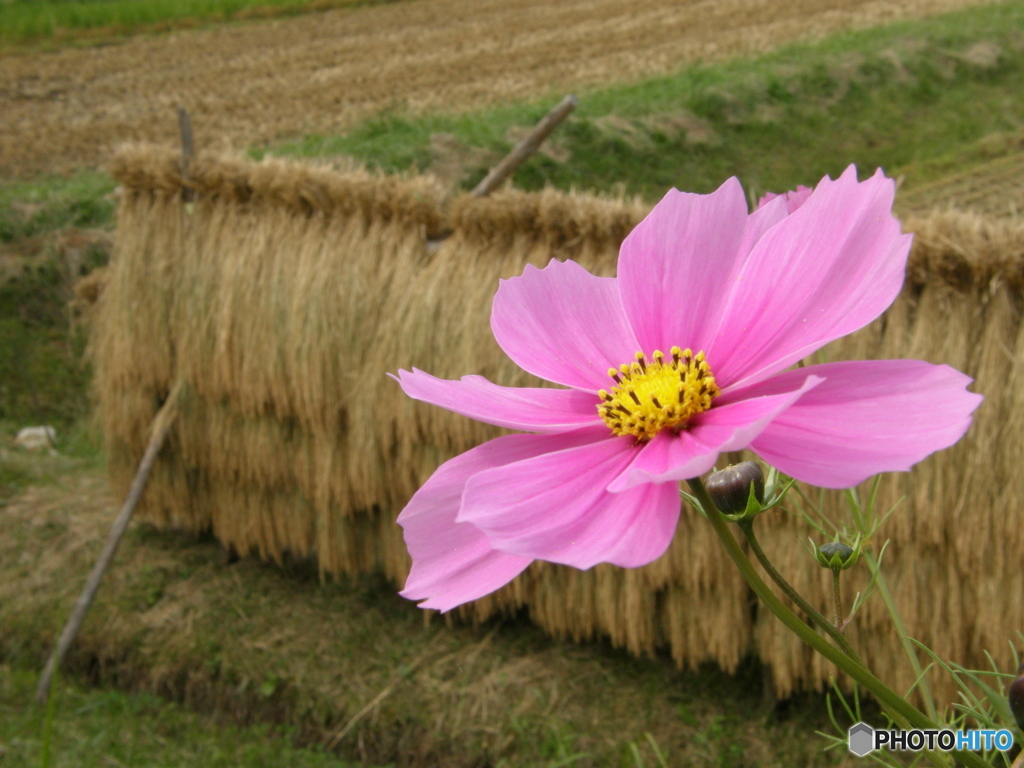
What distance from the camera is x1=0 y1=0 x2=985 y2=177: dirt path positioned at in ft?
23.2

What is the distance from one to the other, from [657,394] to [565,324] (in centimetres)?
6

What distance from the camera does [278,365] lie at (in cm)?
263

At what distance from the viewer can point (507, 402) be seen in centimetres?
36

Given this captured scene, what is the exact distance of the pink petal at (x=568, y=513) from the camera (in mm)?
256

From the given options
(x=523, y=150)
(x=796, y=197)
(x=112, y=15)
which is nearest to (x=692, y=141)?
(x=523, y=150)

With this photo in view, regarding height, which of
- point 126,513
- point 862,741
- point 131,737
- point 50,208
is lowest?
point 131,737

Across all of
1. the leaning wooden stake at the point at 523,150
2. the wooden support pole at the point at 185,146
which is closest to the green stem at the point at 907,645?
the leaning wooden stake at the point at 523,150

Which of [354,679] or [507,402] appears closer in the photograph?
[507,402]

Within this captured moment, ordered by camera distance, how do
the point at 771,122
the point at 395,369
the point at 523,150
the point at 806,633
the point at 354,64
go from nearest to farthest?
the point at 806,633, the point at 395,369, the point at 523,150, the point at 771,122, the point at 354,64

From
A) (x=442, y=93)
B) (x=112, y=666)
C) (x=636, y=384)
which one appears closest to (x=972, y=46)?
(x=442, y=93)

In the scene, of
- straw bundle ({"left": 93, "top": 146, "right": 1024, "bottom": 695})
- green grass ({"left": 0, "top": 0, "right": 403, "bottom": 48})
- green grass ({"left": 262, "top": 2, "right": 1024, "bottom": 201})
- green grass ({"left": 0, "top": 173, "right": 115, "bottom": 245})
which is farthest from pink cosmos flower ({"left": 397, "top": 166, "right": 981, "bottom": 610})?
green grass ({"left": 0, "top": 0, "right": 403, "bottom": 48})

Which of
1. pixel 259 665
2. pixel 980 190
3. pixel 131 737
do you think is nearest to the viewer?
pixel 131 737

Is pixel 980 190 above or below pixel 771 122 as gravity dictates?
below

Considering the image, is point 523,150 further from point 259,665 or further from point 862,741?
point 862,741
